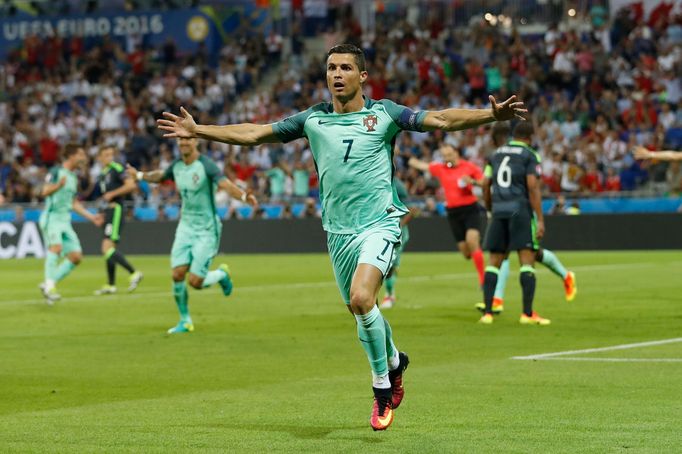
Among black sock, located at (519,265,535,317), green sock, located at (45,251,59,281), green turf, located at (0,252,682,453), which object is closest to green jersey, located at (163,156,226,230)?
green turf, located at (0,252,682,453)

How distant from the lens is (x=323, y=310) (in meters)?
18.8

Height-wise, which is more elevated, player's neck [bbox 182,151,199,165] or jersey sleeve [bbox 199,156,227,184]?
player's neck [bbox 182,151,199,165]

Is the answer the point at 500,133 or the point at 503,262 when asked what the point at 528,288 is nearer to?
the point at 503,262

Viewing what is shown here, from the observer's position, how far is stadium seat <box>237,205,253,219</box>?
37125mm

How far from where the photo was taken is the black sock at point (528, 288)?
16.1m

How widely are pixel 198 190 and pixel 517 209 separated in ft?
12.6

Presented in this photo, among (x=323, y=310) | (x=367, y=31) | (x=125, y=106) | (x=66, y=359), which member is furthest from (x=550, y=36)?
(x=66, y=359)

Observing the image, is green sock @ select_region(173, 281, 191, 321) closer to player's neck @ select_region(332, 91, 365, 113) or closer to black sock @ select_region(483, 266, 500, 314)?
black sock @ select_region(483, 266, 500, 314)

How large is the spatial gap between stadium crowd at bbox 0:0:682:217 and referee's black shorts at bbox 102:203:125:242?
38.8 feet

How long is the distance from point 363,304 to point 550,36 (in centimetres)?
3124

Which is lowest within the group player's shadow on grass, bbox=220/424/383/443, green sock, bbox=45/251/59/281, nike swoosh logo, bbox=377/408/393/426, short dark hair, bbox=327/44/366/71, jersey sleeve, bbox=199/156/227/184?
green sock, bbox=45/251/59/281

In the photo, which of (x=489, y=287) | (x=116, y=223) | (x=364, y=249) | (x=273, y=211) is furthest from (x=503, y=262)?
(x=273, y=211)

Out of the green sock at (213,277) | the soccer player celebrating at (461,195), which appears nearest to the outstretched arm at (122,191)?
the soccer player celebrating at (461,195)

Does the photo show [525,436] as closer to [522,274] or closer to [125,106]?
[522,274]
